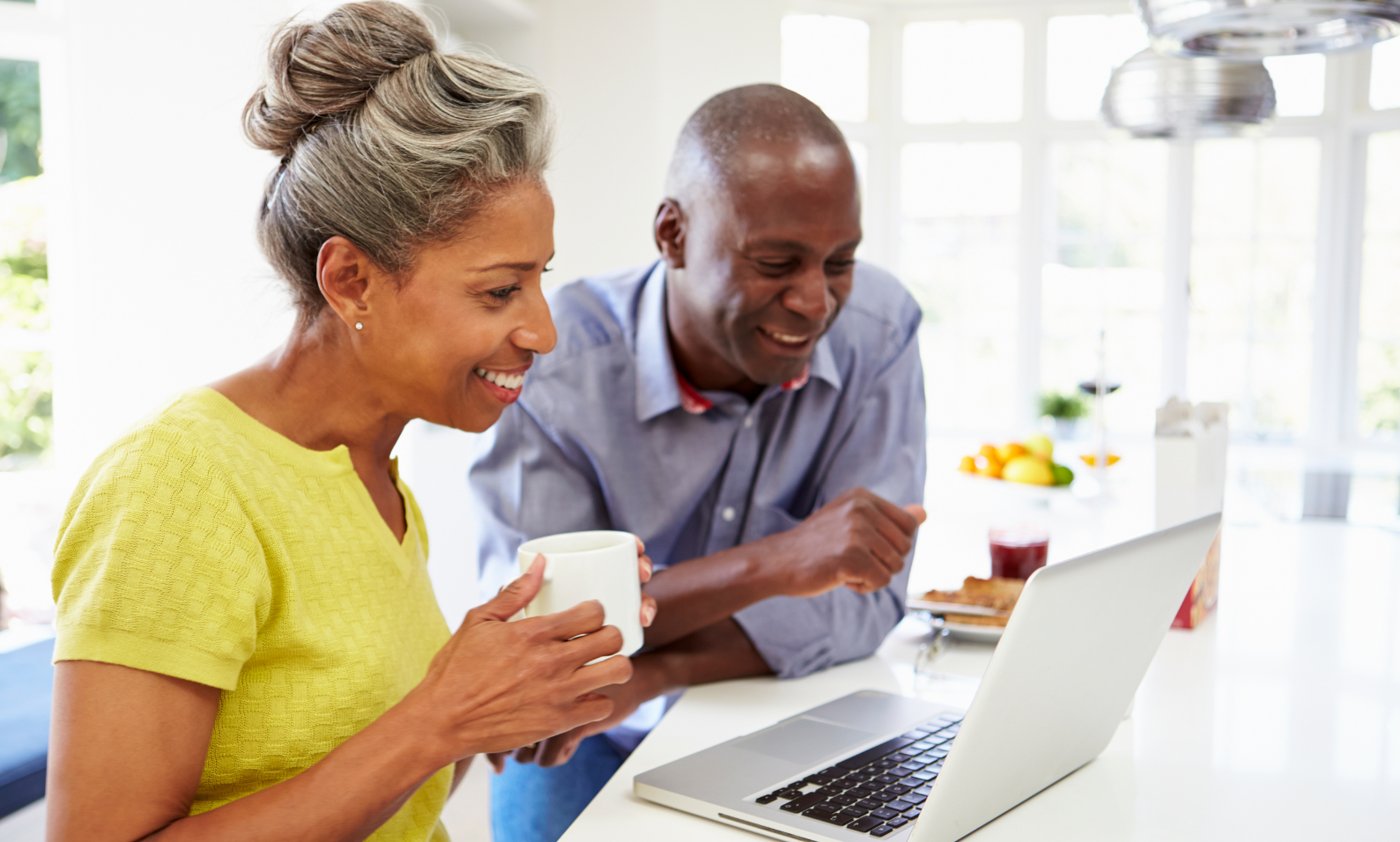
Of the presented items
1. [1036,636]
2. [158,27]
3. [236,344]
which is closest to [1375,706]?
[1036,636]

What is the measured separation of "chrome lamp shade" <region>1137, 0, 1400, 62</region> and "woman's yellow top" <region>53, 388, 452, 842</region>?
122 centimetres

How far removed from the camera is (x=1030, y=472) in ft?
10.1

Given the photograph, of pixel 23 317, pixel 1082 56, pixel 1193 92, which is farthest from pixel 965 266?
pixel 23 317

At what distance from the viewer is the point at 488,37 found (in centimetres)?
409

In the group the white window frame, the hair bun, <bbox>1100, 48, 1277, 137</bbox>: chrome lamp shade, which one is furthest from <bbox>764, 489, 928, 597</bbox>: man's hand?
the white window frame

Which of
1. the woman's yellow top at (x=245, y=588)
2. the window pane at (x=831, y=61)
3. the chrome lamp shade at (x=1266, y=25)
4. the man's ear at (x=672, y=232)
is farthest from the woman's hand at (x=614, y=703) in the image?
the window pane at (x=831, y=61)

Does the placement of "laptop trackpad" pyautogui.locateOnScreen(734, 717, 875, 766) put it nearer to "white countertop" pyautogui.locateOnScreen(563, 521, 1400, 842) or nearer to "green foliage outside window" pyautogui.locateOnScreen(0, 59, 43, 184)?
"white countertop" pyautogui.locateOnScreen(563, 521, 1400, 842)

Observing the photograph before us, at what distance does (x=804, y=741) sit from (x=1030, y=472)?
2.11 metres

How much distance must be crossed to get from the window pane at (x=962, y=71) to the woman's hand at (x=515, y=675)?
583 cm

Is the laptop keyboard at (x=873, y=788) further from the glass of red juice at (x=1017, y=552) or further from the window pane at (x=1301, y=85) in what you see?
the window pane at (x=1301, y=85)

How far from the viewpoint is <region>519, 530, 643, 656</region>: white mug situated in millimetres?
975

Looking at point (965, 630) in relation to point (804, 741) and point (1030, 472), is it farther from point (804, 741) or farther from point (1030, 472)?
point (1030, 472)

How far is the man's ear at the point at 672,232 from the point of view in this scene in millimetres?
1544

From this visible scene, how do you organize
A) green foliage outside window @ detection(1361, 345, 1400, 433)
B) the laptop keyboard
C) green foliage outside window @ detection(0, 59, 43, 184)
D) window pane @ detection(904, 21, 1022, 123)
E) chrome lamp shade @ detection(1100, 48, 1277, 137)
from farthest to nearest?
window pane @ detection(904, 21, 1022, 123), green foliage outside window @ detection(1361, 345, 1400, 433), green foliage outside window @ detection(0, 59, 43, 184), chrome lamp shade @ detection(1100, 48, 1277, 137), the laptop keyboard
